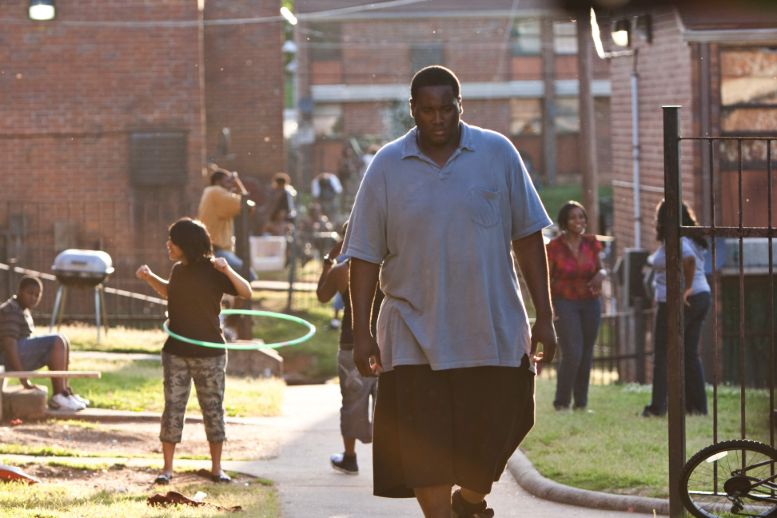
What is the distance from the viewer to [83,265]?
1653 cm

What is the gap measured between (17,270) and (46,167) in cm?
383

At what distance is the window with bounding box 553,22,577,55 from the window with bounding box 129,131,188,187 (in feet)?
80.7

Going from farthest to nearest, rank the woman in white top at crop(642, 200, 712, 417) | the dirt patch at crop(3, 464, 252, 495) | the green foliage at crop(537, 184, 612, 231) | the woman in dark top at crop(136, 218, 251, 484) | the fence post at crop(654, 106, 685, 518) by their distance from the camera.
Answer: the green foliage at crop(537, 184, 612, 231) → the woman in white top at crop(642, 200, 712, 417) → the woman in dark top at crop(136, 218, 251, 484) → the dirt patch at crop(3, 464, 252, 495) → the fence post at crop(654, 106, 685, 518)

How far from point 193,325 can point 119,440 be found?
2.50 meters

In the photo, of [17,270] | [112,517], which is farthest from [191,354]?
[17,270]

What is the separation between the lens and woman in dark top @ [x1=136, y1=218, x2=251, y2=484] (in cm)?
915

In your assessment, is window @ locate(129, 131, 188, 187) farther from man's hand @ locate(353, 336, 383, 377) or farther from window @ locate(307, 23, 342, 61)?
window @ locate(307, 23, 342, 61)

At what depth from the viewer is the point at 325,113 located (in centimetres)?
4656

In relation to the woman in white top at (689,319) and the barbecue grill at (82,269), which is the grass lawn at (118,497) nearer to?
the woman in white top at (689,319)

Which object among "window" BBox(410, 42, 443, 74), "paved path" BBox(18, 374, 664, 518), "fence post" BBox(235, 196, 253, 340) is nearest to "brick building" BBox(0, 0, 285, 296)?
"fence post" BBox(235, 196, 253, 340)

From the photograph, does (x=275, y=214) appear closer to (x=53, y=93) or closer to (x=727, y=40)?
(x=53, y=93)

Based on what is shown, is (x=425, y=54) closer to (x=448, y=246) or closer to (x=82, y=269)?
(x=82, y=269)

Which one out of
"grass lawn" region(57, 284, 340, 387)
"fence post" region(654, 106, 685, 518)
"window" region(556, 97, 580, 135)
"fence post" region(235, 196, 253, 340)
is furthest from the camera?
"window" region(556, 97, 580, 135)

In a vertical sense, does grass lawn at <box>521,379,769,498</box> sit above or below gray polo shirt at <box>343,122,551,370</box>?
below
